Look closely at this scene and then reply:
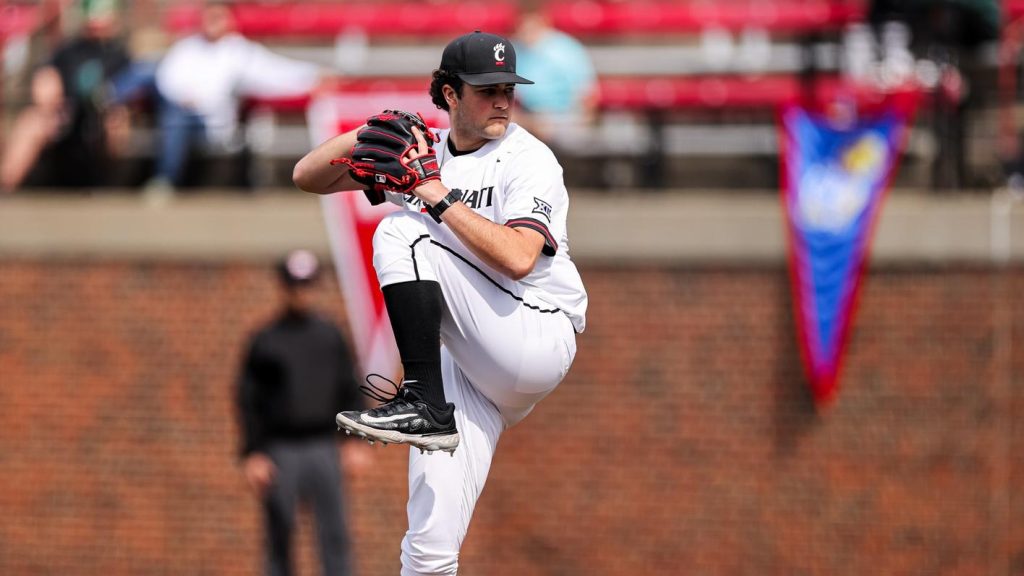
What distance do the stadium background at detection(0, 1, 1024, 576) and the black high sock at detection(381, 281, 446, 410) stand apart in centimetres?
545

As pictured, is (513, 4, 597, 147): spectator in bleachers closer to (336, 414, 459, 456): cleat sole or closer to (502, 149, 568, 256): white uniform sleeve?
(502, 149, 568, 256): white uniform sleeve

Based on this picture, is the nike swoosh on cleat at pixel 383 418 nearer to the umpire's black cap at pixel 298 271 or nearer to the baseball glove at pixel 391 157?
the baseball glove at pixel 391 157

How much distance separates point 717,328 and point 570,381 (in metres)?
1.08

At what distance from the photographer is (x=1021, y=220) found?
31.1 ft

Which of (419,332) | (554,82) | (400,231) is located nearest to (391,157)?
(400,231)

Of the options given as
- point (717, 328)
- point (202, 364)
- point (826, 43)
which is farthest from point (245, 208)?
point (826, 43)

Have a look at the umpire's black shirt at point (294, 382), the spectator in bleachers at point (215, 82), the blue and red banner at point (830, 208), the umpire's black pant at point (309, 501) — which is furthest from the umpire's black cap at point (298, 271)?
the blue and red banner at point (830, 208)

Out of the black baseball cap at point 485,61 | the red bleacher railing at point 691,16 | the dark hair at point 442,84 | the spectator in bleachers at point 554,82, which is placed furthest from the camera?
the red bleacher railing at point 691,16

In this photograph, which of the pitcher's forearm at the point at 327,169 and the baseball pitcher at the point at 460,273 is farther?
the pitcher's forearm at the point at 327,169

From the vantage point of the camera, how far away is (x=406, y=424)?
4566 mm

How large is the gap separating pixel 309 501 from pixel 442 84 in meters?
A: 4.44

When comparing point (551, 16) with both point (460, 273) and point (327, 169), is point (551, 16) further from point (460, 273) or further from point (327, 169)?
point (460, 273)

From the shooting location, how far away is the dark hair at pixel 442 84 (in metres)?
4.74

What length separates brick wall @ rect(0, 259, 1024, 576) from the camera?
31.5 ft
